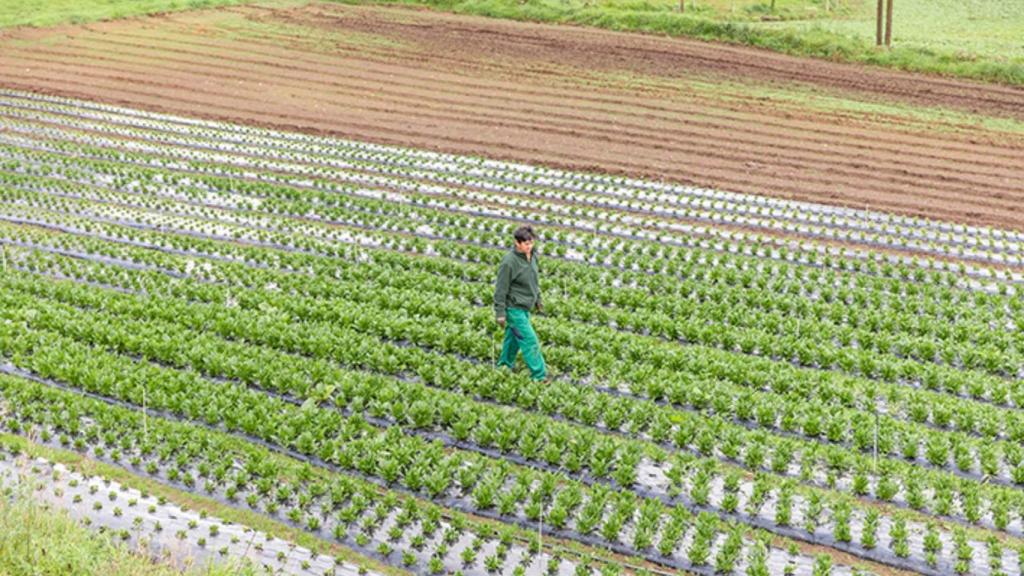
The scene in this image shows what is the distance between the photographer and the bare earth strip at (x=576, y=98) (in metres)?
22.8

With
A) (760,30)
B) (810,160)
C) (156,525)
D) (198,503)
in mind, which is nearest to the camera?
(156,525)

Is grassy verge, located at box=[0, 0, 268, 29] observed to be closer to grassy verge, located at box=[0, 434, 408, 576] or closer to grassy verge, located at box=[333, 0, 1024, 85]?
grassy verge, located at box=[333, 0, 1024, 85]

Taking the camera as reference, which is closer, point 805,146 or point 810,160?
point 810,160

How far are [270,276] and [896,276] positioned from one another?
34.5ft

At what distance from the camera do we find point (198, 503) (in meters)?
9.46

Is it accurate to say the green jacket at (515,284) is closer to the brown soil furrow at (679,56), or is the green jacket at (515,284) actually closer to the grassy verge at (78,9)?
the brown soil furrow at (679,56)

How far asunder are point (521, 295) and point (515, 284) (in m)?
0.15

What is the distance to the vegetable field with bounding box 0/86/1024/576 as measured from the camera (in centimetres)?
916

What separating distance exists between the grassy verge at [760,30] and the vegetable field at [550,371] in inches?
613

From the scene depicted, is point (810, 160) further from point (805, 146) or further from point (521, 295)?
point (521, 295)

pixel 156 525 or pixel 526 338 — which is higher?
pixel 526 338

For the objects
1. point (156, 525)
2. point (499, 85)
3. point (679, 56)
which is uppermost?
point (679, 56)

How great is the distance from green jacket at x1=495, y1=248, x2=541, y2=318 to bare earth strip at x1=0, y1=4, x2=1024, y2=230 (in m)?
11.4

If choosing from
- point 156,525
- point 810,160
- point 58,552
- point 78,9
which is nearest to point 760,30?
point 810,160
